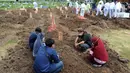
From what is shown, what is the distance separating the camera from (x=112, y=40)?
1539 centimetres

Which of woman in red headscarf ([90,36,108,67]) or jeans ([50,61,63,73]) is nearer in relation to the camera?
jeans ([50,61,63,73])

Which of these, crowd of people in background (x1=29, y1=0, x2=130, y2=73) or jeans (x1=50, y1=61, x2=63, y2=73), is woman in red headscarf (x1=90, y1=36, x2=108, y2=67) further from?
jeans (x1=50, y1=61, x2=63, y2=73)

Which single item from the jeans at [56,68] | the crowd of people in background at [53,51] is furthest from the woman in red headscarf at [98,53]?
the jeans at [56,68]

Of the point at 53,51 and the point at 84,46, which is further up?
the point at 53,51

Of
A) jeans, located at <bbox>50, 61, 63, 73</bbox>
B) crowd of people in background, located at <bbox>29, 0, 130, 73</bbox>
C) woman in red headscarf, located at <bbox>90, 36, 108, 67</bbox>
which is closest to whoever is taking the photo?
crowd of people in background, located at <bbox>29, 0, 130, 73</bbox>

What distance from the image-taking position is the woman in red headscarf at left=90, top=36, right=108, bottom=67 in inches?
356

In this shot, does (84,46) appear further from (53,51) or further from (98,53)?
(53,51)

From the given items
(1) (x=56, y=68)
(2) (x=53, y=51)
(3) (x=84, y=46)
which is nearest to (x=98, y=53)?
(3) (x=84, y=46)

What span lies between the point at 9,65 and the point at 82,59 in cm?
282

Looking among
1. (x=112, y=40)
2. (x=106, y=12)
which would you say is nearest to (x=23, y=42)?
(x=112, y=40)

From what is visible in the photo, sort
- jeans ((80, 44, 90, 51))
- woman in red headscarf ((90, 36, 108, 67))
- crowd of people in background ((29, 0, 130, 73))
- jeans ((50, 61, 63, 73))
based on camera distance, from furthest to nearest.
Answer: jeans ((80, 44, 90, 51))
woman in red headscarf ((90, 36, 108, 67))
jeans ((50, 61, 63, 73))
crowd of people in background ((29, 0, 130, 73))

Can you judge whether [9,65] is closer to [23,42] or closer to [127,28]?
[23,42]

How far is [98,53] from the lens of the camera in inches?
356

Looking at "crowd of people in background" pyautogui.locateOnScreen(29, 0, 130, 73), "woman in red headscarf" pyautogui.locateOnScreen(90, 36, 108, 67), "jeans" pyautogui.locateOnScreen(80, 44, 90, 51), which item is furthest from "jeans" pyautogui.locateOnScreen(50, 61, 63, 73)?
"jeans" pyautogui.locateOnScreen(80, 44, 90, 51)
